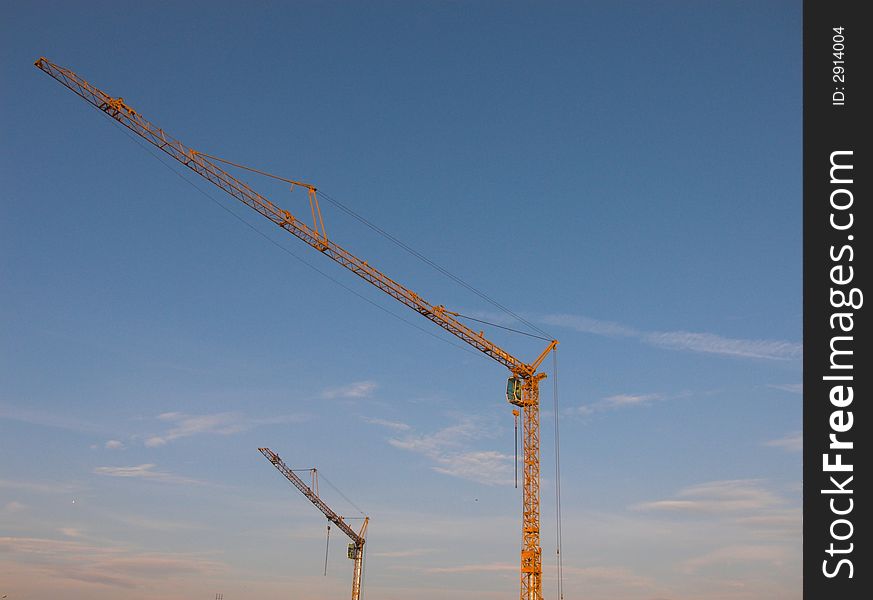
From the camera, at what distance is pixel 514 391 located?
435 ft

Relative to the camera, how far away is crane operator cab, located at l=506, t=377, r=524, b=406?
132 m

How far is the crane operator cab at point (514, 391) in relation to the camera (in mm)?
132000

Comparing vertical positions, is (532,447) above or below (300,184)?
below
